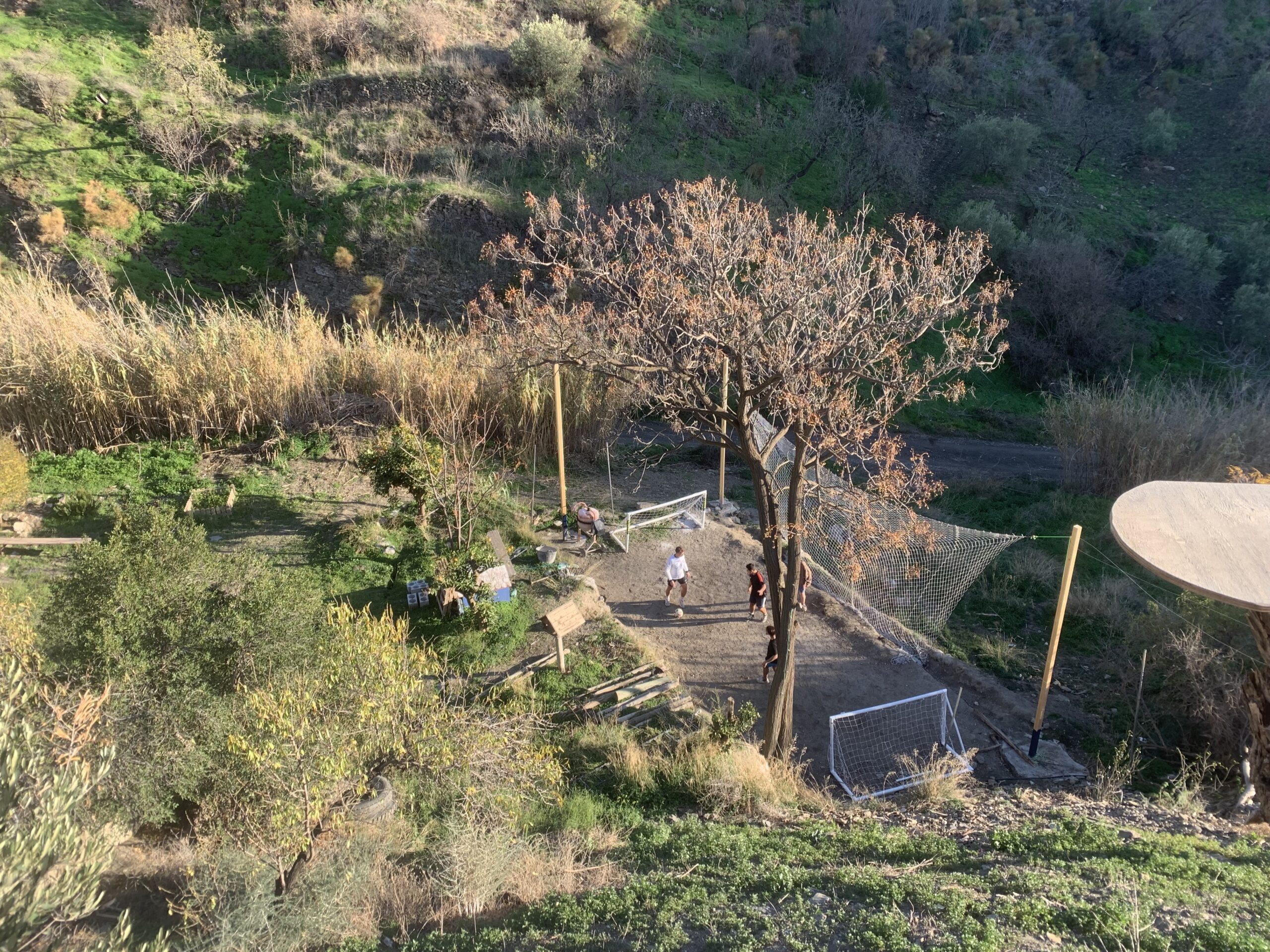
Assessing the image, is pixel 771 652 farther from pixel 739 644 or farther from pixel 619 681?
pixel 619 681

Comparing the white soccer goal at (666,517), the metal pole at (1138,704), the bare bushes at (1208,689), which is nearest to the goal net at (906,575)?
the metal pole at (1138,704)

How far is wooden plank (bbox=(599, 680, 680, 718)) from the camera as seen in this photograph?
26.1 feet

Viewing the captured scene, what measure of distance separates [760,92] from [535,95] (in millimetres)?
8989

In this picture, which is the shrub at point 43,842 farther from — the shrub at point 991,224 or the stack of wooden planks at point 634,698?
the shrub at point 991,224

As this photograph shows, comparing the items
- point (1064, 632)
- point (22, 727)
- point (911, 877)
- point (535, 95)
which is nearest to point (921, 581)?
point (1064, 632)

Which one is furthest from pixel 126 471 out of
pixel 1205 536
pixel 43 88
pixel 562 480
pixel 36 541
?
pixel 43 88

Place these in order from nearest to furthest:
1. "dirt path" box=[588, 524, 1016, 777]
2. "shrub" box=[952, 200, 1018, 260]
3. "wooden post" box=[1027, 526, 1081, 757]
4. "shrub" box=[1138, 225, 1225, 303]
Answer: "wooden post" box=[1027, 526, 1081, 757] → "dirt path" box=[588, 524, 1016, 777] → "shrub" box=[1138, 225, 1225, 303] → "shrub" box=[952, 200, 1018, 260]

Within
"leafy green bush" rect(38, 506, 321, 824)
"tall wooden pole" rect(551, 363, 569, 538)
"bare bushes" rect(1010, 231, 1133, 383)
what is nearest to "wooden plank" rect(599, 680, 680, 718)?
"leafy green bush" rect(38, 506, 321, 824)

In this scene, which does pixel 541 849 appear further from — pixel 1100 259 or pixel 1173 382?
pixel 1100 259

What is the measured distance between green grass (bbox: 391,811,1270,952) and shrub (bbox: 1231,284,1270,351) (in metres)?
21.5

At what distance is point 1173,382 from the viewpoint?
20750 millimetres

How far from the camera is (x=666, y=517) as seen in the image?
38.8 ft

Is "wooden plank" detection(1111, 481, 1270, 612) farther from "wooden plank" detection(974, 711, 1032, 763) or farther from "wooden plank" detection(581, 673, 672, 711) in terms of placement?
"wooden plank" detection(581, 673, 672, 711)

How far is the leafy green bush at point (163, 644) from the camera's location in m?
5.34
